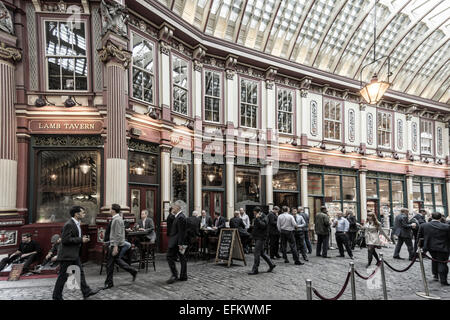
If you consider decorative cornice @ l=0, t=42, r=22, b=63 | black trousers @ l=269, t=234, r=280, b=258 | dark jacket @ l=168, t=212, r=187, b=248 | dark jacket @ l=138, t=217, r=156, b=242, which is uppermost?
decorative cornice @ l=0, t=42, r=22, b=63

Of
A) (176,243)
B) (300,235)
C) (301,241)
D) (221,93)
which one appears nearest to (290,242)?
(301,241)

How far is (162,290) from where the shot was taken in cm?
626

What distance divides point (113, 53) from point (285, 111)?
9840 mm

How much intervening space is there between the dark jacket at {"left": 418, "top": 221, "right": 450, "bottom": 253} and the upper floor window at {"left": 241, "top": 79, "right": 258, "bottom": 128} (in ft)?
31.2

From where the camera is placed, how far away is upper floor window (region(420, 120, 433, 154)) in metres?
22.4

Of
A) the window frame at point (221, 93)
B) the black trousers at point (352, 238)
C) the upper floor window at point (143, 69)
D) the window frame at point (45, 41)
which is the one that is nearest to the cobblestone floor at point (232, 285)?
the black trousers at point (352, 238)

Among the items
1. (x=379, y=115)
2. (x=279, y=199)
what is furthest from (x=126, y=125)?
(x=379, y=115)

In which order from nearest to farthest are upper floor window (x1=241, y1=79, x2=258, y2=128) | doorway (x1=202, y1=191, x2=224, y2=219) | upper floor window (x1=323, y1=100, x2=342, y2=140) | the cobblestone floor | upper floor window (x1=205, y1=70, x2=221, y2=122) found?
the cobblestone floor, doorway (x1=202, y1=191, x2=224, y2=219), upper floor window (x1=205, y1=70, x2=221, y2=122), upper floor window (x1=241, y1=79, x2=258, y2=128), upper floor window (x1=323, y1=100, x2=342, y2=140)

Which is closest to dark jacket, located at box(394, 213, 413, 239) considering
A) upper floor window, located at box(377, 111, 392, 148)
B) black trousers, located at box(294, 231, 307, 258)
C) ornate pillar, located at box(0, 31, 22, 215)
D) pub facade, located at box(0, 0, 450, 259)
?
black trousers, located at box(294, 231, 307, 258)

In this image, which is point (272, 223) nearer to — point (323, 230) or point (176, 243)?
point (323, 230)

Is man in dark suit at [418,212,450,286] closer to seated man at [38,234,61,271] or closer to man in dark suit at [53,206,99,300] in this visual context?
man in dark suit at [53,206,99,300]

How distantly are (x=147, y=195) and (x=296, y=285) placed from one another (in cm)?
656

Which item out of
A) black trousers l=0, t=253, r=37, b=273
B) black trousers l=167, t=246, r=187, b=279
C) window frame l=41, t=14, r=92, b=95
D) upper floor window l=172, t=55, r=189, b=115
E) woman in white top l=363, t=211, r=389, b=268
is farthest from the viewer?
upper floor window l=172, t=55, r=189, b=115
